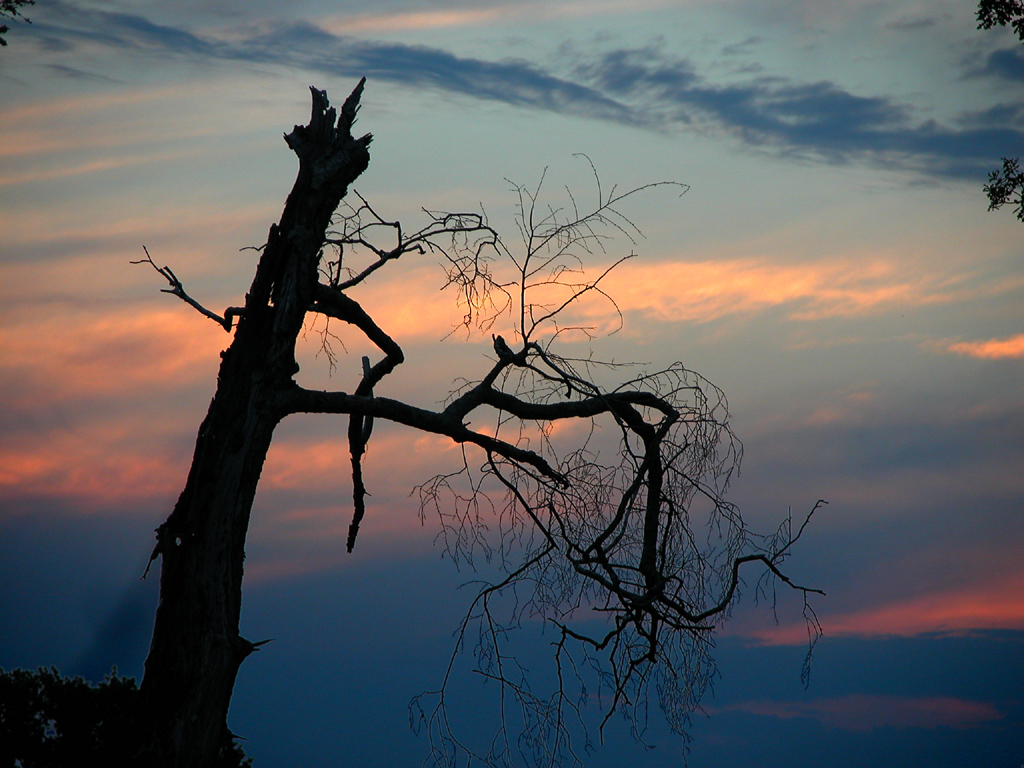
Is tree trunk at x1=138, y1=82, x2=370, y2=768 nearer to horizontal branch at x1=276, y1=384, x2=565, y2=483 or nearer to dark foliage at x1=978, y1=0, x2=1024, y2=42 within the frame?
horizontal branch at x1=276, y1=384, x2=565, y2=483

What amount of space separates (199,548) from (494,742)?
2473 millimetres

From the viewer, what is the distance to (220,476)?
19.6 ft

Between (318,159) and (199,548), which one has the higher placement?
(318,159)

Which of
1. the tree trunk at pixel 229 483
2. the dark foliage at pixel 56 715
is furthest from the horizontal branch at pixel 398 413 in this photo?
the dark foliage at pixel 56 715

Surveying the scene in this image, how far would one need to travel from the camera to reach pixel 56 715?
10828 mm

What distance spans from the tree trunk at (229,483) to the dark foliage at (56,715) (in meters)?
5.75

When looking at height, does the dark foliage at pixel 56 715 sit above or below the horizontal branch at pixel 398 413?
below

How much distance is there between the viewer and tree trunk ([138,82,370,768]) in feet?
18.4

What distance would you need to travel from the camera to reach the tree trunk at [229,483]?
5.61m

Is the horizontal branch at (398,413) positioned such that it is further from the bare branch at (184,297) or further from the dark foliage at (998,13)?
the dark foliage at (998,13)

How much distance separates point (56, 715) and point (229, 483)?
700cm

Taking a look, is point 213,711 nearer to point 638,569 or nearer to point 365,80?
point 638,569

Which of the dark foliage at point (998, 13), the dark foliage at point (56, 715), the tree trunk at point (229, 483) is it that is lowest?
the dark foliage at point (56, 715)

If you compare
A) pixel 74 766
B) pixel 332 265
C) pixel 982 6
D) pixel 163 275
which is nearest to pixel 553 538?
pixel 332 265
